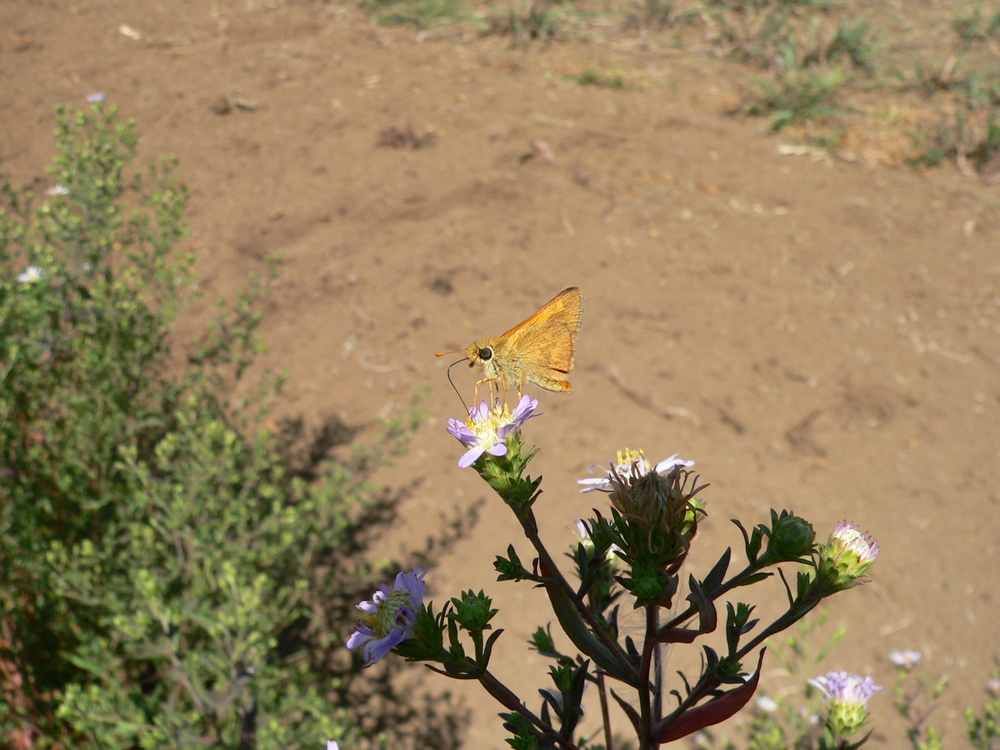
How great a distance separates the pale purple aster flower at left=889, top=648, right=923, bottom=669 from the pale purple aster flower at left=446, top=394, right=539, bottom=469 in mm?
2228

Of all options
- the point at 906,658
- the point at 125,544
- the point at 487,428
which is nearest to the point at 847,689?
the point at 487,428

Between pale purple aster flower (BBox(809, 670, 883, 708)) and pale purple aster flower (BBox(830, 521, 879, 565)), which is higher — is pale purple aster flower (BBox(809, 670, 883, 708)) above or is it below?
below

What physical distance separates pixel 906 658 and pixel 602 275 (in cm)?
238

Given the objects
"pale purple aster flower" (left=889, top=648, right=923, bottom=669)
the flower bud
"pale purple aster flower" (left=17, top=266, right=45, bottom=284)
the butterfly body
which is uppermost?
the butterfly body

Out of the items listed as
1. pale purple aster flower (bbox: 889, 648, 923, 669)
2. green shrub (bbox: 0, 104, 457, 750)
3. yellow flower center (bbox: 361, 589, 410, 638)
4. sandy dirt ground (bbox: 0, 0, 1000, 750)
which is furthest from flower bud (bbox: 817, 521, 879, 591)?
pale purple aster flower (bbox: 889, 648, 923, 669)

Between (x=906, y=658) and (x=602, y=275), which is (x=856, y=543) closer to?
(x=906, y=658)

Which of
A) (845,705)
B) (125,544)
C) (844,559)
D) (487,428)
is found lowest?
(125,544)

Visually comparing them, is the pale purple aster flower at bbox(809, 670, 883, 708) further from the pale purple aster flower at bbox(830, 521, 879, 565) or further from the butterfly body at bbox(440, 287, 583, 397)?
the butterfly body at bbox(440, 287, 583, 397)

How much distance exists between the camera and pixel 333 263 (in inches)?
170

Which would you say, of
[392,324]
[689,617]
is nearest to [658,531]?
[689,617]

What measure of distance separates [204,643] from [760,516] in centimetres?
219

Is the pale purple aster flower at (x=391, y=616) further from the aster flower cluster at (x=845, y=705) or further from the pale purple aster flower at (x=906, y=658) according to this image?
the pale purple aster flower at (x=906, y=658)

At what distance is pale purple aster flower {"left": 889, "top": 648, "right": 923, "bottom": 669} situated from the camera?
2.65 m

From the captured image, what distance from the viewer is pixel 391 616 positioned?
3.19ft
